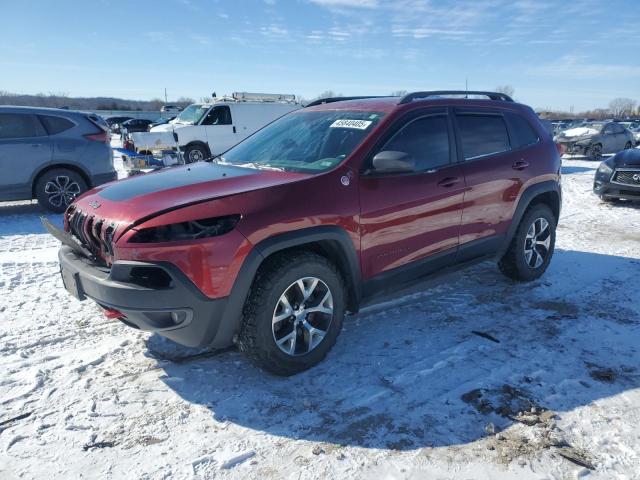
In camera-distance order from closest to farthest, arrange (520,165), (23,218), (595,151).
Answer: (520,165), (23,218), (595,151)

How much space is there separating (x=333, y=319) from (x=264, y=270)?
0.65 meters

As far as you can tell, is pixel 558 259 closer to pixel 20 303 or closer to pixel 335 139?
pixel 335 139

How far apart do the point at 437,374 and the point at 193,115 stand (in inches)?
548

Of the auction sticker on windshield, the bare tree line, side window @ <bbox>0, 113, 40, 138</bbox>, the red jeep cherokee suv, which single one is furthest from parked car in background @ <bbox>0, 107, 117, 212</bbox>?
the bare tree line

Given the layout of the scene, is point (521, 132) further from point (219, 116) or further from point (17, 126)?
point (219, 116)

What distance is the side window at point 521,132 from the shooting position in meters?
4.87

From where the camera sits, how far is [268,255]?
3027 mm

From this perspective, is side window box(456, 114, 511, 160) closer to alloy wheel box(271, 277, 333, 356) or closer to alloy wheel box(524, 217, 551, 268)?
alloy wheel box(524, 217, 551, 268)

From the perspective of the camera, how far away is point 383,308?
4418 mm

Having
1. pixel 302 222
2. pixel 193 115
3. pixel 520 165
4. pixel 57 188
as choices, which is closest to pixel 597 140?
pixel 193 115

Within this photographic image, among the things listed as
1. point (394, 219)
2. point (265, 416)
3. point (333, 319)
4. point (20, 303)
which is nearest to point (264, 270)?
point (333, 319)

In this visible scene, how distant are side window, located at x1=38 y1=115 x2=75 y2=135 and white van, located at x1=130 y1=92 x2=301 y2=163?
5.91m

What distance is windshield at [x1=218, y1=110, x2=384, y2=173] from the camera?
364cm

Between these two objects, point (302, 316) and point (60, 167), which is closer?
point (302, 316)
